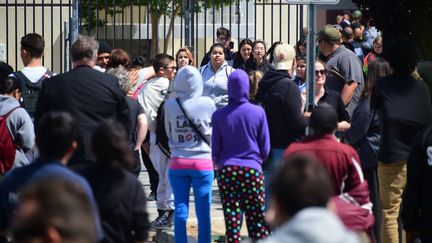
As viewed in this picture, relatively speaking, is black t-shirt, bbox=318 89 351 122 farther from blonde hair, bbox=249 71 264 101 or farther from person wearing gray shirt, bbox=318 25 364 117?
person wearing gray shirt, bbox=318 25 364 117

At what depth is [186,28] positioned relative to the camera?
1527 centimetres

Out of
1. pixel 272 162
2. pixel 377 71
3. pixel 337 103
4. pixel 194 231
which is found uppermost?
pixel 377 71

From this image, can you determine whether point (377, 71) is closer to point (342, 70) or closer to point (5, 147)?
point (342, 70)

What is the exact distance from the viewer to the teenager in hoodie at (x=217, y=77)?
12375mm

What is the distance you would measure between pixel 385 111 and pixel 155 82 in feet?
11.4

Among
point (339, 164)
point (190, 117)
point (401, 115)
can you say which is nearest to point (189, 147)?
point (190, 117)

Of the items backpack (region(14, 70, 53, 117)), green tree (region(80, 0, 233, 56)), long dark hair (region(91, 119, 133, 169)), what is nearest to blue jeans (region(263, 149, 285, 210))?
backpack (region(14, 70, 53, 117))

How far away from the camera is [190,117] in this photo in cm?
948

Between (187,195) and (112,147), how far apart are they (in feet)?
10.5

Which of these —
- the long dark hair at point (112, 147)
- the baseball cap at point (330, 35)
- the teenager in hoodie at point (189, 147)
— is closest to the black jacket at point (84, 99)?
the teenager in hoodie at point (189, 147)

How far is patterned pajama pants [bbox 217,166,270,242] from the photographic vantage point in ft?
29.9

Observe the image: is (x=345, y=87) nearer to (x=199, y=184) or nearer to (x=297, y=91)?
(x=297, y=91)

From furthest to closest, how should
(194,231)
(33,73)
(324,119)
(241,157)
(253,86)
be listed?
(194,231)
(253,86)
(33,73)
(241,157)
(324,119)

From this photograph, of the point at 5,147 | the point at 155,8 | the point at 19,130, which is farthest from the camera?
the point at 155,8
